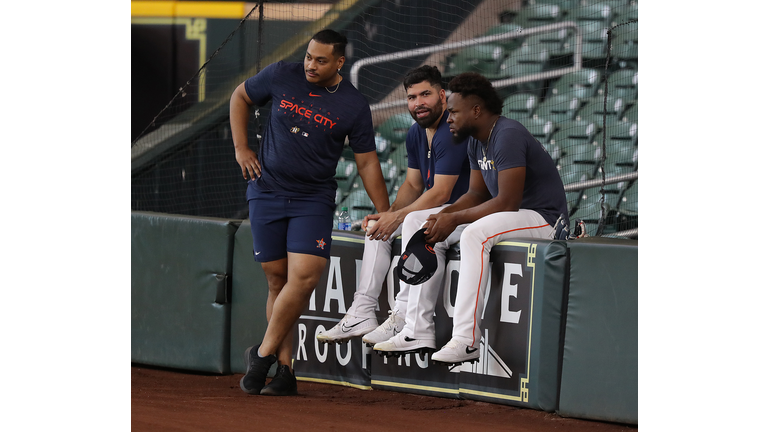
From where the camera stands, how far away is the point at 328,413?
3666mm

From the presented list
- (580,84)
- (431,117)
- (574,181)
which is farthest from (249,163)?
(580,84)

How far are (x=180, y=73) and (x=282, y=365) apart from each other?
7.99 meters

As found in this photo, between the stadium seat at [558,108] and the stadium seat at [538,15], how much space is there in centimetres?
160

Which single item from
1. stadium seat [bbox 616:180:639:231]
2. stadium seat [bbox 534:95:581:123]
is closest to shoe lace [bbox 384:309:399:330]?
stadium seat [bbox 616:180:639:231]

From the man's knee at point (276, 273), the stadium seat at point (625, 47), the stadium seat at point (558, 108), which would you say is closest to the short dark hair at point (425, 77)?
the man's knee at point (276, 273)

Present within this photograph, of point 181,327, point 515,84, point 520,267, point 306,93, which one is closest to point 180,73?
point 515,84

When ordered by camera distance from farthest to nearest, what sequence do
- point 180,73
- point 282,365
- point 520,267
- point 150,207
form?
point 180,73 < point 150,207 < point 282,365 < point 520,267

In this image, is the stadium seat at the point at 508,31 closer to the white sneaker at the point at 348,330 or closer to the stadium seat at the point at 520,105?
the stadium seat at the point at 520,105

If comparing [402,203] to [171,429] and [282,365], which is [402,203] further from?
[171,429]

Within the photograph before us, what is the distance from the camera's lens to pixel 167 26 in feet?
37.5

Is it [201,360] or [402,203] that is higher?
[402,203]

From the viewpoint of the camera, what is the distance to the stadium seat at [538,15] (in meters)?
9.39

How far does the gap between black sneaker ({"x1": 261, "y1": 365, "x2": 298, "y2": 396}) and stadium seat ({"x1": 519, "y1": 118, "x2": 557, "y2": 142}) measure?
4.44 meters

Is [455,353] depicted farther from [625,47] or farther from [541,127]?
[625,47]
